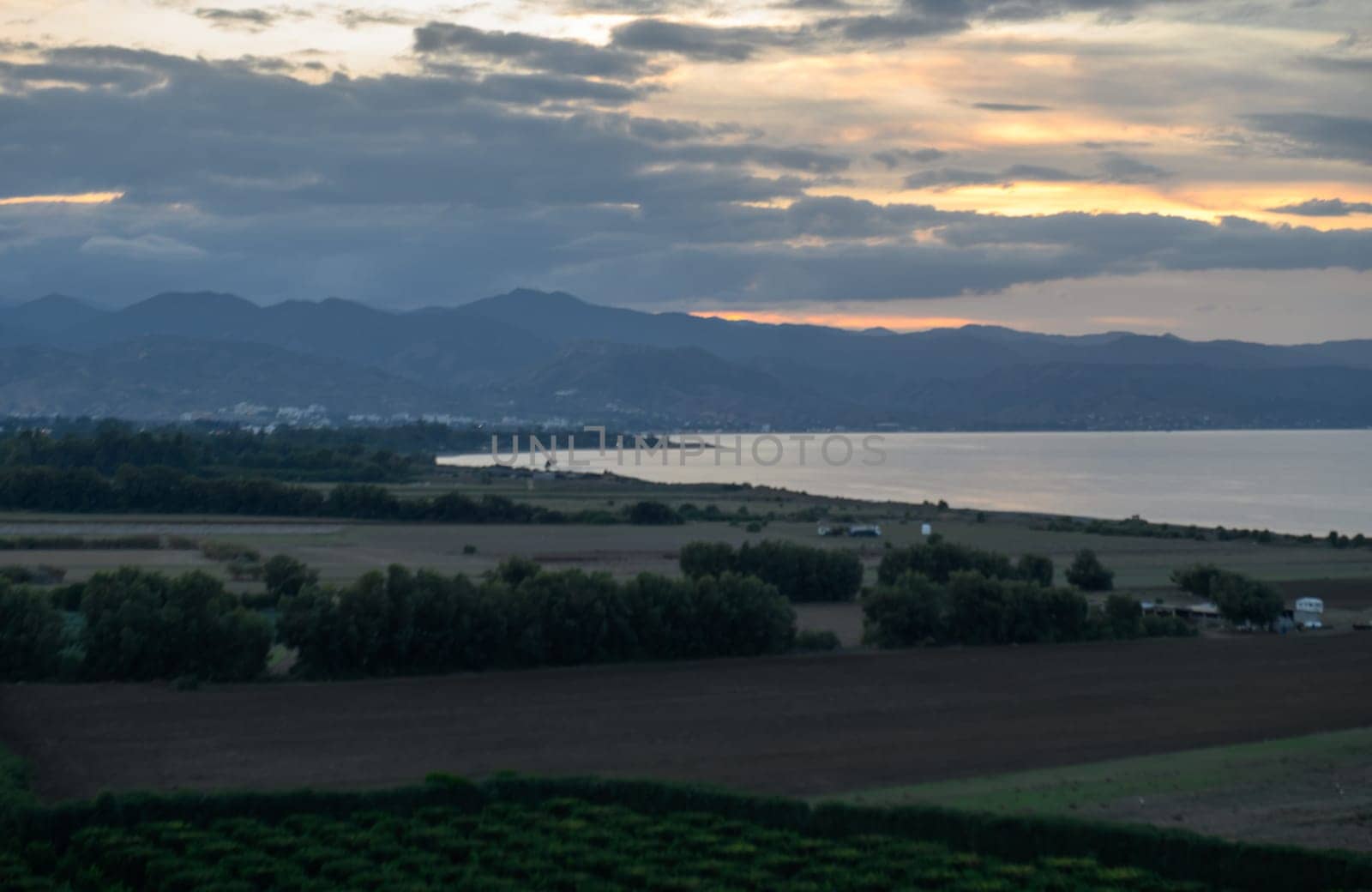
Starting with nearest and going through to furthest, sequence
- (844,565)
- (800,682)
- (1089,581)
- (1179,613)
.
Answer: (800,682), (1179,613), (844,565), (1089,581)

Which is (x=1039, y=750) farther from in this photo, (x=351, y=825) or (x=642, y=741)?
(x=351, y=825)

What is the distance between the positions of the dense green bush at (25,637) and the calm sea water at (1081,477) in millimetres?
63927

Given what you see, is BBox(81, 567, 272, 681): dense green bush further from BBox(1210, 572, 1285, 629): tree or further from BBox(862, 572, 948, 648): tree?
BBox(1210, 572, 1285, 629): tree

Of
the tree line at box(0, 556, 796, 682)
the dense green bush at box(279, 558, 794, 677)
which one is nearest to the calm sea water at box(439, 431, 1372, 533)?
the dense green bush at box(279, 558, 794, 677)

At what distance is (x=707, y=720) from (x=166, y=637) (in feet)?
34.7

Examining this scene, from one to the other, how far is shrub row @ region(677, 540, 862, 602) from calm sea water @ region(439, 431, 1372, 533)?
41.2 meters

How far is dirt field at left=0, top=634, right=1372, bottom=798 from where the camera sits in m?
20.3

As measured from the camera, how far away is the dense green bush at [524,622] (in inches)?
1107

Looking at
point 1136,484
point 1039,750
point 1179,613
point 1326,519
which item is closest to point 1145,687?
point 1039,750

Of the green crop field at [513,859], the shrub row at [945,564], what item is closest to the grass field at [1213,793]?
the green crop field at [513,859]

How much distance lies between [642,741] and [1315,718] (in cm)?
1130

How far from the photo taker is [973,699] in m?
25.9

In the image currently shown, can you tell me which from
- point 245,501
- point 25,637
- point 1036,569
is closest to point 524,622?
point 25,637

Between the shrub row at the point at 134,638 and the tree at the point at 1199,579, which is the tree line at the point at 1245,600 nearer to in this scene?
the tree at the point at 1199,579
